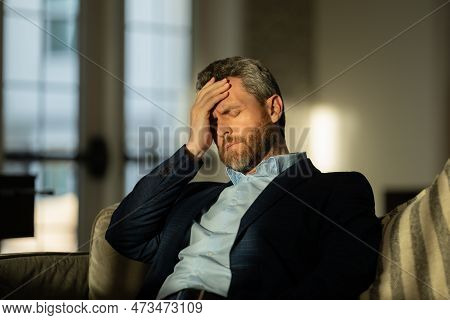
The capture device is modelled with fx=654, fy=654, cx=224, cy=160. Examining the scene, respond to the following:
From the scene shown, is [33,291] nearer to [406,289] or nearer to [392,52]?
[406,289]

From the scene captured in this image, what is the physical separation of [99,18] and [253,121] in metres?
2.55

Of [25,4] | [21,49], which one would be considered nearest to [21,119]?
[21,49]

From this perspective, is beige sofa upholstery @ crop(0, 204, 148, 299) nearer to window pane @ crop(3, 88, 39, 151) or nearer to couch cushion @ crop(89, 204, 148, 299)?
couch cushion @ crop(89, 204, 148, 299)

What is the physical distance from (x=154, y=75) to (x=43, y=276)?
2.51 m

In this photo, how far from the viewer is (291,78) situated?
4.20m

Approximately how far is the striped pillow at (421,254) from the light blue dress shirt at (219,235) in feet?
0.94

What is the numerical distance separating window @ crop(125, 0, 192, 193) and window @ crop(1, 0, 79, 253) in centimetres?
33

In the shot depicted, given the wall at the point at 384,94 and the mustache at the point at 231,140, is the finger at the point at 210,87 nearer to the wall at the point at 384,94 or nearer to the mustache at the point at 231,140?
the mustache at the point at 231,140

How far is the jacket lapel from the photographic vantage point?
1.27m

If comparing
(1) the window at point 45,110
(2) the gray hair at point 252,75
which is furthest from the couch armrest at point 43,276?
(1) the window at point 45,110

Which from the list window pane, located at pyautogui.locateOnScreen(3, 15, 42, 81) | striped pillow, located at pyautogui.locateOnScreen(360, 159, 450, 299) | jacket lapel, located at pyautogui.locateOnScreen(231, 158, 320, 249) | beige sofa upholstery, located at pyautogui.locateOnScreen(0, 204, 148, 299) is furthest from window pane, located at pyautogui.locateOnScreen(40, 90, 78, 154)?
striped pillow, located at pyautogui.locateOnScreen(360, 159, 450, 299)

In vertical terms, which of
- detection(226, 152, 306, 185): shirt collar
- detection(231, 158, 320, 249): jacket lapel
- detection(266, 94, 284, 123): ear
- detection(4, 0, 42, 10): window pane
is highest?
detection(4, 0, 42, 10): window pane

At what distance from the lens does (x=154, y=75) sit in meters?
3.89
